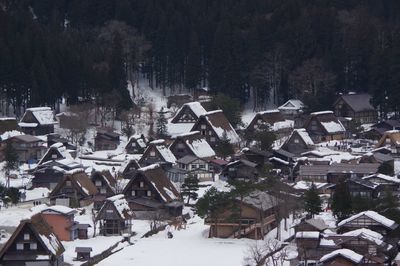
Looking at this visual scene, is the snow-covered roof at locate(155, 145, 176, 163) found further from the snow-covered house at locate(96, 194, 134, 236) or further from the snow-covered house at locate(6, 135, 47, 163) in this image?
the snow-covered house at locate(96, 194, 134, 236)

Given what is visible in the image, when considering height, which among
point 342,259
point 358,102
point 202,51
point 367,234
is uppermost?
point 202,51

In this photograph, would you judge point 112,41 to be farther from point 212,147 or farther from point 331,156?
point 331,156

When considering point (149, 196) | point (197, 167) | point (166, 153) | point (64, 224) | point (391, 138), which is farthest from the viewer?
point (391, 138)

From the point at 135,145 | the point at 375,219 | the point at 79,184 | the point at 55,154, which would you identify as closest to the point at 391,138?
the point at 135,145

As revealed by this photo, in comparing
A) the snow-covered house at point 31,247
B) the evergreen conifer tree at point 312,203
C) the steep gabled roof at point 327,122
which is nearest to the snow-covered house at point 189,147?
the steep gabled roof at point 327,122

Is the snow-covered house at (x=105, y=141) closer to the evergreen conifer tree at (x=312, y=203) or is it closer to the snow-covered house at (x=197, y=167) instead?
the snow-covered house at (x=197, y=167)

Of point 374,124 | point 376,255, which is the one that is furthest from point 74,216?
point 374,124

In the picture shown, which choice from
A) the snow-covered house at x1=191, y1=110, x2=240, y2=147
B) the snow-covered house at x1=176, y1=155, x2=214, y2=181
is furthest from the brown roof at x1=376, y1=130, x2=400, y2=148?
the snow-covered house at x1=176, y1=155, x2=214, y2=181

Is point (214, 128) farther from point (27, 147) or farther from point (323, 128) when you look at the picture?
point (27, 147)
